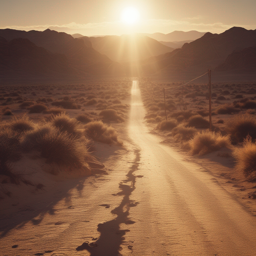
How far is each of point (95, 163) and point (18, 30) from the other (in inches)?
8330

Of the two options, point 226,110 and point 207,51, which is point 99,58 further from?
point 226,110

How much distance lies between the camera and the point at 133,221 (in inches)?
219

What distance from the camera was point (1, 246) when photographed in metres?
4.46

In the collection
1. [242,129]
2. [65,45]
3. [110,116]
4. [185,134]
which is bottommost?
[185,134]

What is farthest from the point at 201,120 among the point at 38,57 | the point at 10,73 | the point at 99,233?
the point at 38,57

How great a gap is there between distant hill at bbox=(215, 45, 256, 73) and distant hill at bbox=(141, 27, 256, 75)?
15.8m

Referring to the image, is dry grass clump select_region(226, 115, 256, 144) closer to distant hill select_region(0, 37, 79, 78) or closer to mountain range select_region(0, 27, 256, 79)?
mountain range select_region(0, 27, 256, 79)

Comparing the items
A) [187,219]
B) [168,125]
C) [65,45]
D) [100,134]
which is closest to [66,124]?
[100,134]

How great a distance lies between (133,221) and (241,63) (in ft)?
419

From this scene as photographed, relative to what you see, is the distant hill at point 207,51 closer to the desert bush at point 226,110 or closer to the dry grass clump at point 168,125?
the desert bush at point 226,110

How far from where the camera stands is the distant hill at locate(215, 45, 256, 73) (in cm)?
11512

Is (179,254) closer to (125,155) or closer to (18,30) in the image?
(125,155)

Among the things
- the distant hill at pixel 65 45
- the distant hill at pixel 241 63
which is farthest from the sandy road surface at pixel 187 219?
the distant hill at pixel 65 45

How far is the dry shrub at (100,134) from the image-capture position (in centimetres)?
1490
